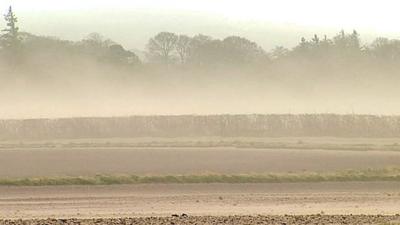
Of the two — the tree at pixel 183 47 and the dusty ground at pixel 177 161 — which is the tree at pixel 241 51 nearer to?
the tree at pixel 183 47

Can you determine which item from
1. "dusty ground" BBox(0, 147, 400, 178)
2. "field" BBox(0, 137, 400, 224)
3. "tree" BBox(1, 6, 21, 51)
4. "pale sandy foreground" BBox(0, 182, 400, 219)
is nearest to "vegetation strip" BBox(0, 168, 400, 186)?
"field" BBox(0, 137, 400, 224)

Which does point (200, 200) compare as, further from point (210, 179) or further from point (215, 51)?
point (215, 51)

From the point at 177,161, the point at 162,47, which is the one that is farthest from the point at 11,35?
the point at 177,161

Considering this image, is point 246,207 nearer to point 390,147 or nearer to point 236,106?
point 390,147

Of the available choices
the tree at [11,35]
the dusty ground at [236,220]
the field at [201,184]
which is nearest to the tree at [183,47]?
the tree at [11,35]

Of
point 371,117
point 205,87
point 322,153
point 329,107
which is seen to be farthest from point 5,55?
point 322,153

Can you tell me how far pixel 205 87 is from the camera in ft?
322

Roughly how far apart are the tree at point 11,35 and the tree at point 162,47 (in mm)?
27096

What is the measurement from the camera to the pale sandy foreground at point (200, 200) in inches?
903

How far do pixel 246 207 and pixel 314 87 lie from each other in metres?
77.1

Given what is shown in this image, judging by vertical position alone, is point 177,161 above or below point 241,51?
below

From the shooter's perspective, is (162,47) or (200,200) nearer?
(200,200)

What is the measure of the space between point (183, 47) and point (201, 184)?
83158mm

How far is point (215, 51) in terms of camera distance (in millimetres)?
106750
